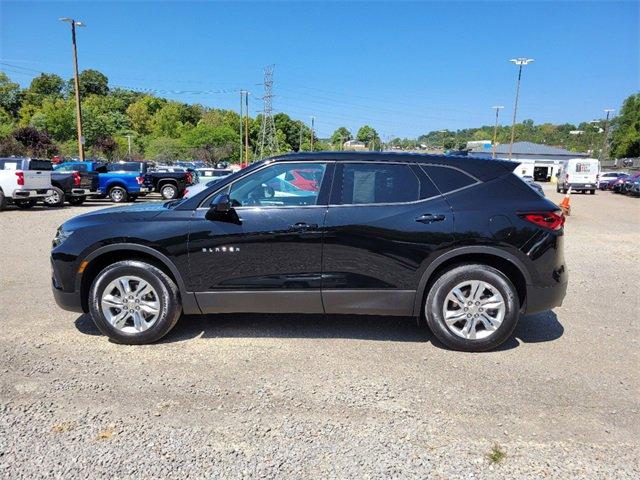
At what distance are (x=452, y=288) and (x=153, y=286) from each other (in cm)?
265

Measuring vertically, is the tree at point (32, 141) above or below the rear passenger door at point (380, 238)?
above

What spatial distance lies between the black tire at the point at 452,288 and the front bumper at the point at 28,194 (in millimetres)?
15433

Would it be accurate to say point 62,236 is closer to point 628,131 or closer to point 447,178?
point 447,178

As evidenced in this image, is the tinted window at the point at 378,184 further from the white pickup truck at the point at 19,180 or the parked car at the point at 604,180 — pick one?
the parked car at the point at 604,180

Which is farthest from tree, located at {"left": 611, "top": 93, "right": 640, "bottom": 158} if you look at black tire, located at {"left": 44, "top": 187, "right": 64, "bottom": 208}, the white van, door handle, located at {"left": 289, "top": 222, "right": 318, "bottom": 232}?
door handle, located at {"left": 289, "top": 222, "right": 318, "bottom": 232}

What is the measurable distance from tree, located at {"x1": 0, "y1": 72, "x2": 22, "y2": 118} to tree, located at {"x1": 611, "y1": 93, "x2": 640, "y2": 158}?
359 feet

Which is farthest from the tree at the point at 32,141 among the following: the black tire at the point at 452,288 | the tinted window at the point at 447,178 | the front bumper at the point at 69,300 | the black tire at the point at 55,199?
the black tire at the point at 452,288

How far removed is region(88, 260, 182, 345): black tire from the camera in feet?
14.0

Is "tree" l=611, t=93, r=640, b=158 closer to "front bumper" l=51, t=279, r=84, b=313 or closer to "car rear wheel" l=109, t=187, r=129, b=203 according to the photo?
"car rear wheel" l=109, t=187, r=129, b=203

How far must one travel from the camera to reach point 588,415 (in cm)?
321

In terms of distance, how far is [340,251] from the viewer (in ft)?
13.6

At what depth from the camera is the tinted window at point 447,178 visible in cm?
425

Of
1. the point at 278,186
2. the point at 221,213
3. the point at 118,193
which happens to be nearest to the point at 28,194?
the point at 118,193

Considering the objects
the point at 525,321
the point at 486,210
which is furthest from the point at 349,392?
the point at 525,321
